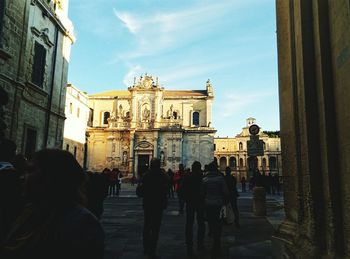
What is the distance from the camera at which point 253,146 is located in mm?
10461

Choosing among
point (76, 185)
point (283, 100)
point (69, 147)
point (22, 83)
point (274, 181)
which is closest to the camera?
point (76, 185)

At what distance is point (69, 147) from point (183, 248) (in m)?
31.2

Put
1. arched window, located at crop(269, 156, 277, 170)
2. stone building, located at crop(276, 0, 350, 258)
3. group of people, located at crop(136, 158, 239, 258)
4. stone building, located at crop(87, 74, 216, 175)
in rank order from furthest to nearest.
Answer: arched window, located at crop(269, 156, 277, 170) → stone building, located at crop(87, 74, 216, 175) → group of people, located at crop(136, 158, 239, 258) → stone building, located at crop(276, 0, 350, 258)

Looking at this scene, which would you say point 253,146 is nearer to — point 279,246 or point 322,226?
point 279,246

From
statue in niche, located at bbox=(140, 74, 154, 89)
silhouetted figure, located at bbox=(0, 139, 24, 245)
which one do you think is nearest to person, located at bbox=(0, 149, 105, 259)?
silhouetted figure, located at bbox=(0, 139, 24, 245)

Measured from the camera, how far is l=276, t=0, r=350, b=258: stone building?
3545 mm

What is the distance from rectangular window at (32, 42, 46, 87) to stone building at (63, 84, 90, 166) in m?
18.7

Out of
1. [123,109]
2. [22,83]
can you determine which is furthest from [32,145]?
[123,109]

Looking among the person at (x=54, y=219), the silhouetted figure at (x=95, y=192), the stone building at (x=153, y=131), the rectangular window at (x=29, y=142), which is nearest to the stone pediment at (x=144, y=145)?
the stone building at (x=153, y=131)

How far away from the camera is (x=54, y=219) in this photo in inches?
67.1

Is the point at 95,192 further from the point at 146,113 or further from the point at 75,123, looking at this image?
the point at 146,113

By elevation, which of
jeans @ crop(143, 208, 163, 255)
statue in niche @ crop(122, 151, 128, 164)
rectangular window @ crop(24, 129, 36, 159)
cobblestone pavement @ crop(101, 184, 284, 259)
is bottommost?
cobblestone pavement @ crop(101, 184, 284, 259)

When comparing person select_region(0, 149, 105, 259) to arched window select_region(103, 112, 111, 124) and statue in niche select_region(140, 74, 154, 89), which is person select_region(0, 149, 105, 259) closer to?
statue in niche select_region(140, 74, 154, 89)

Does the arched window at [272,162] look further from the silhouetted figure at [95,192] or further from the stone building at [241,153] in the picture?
the silhouetted figure at [95,192]
